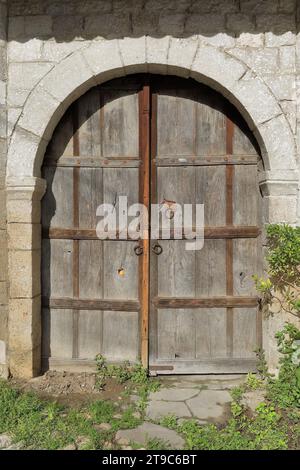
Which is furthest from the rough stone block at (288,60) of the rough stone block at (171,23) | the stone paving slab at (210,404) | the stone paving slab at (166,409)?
the stone paving slab at (166,409)

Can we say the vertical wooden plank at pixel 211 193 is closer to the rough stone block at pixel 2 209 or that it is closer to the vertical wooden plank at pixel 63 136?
the vertical wooden plank at pixel 63 136

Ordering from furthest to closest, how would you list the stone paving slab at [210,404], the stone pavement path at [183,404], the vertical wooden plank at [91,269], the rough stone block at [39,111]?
the vertical wooden plank at [91,269]
the rough stone block at [39,111]
the stone paving slab at [210,404]
the stone pavement path at [183,404]

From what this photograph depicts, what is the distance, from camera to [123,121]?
10.5 feet

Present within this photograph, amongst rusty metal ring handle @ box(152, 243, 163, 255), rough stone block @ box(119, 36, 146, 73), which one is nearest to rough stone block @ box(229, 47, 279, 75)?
rough stone block @ box(119, 36, 146, 73)

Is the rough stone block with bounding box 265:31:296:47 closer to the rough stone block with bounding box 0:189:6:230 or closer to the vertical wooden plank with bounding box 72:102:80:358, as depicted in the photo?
the vertical wooden plank with bounding box 72:102:80:358

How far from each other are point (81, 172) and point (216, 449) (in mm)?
2422

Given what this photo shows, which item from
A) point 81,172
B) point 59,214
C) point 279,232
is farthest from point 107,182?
point 279,232

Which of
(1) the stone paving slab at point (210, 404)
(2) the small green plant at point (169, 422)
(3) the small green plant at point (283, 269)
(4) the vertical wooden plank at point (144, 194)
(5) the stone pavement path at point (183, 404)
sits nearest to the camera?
(5) the stone pavement path at point (183, 404)

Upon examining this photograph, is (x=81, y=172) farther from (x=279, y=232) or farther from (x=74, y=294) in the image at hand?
(x=279, y=232)

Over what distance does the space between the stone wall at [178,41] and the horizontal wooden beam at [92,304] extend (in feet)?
1.41

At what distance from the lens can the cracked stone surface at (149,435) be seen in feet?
7.31

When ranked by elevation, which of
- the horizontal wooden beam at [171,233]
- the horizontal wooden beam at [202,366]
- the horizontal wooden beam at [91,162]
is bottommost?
the horizontal wooden beam at [202,366]

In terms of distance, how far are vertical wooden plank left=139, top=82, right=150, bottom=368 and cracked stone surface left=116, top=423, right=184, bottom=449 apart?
2.60ft

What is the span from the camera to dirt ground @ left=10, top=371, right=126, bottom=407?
2.79 m
